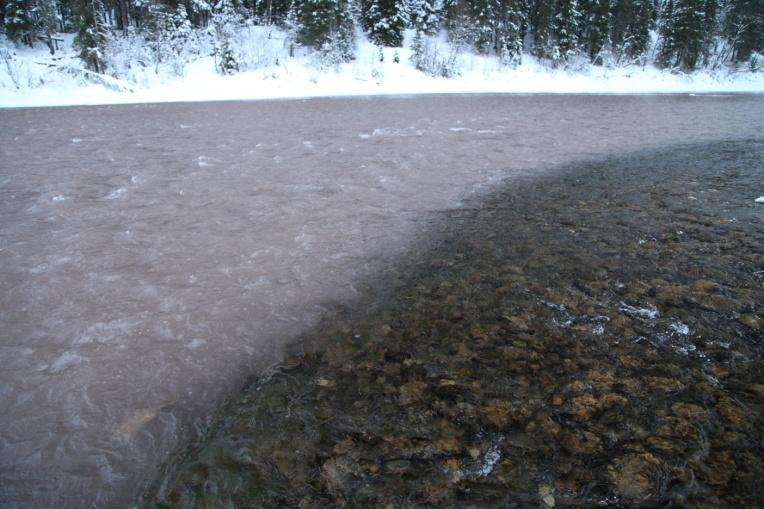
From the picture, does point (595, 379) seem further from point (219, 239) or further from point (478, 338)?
point (219, 239)

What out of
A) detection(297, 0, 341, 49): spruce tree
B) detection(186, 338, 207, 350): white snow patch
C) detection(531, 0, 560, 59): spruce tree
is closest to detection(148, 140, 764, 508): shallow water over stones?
detection(186, 338, 207, 350): white snow patch

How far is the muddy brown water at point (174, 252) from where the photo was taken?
9.64 ft

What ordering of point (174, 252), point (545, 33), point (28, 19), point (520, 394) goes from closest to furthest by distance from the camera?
point (520, 394), point (174, 252), point (28, 19), point (545, 33)

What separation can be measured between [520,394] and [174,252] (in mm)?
4445

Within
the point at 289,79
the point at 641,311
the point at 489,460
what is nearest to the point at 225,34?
the point at 289,79

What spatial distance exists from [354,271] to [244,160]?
240 inches

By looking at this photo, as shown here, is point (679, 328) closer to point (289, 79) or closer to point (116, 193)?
point (116, 193)

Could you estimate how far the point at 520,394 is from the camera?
312cm

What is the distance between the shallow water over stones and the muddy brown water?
500 millimetres

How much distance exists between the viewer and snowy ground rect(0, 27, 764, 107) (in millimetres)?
23344

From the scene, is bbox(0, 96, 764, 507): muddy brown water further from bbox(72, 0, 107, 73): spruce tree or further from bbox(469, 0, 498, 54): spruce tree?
bbox(469, 0, 498, 54): spruce tree

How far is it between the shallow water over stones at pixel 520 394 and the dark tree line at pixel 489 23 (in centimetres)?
3081

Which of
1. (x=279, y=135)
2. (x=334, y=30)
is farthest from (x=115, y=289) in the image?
(x=334, y=30)

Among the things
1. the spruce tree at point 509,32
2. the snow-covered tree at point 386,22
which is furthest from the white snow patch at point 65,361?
the spruce tree at point 509,32
